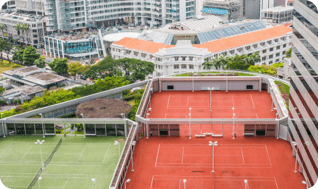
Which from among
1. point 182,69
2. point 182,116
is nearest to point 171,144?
point 182,116

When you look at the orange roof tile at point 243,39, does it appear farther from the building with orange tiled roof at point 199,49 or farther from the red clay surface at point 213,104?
the red clay surface at point 213,104


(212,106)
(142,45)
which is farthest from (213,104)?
(142,45)

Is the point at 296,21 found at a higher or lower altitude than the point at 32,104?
higher

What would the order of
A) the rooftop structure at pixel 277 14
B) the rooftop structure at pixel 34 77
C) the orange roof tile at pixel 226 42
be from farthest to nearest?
the rooftop structure at pixel 277 14 < the orange roof tile at pixel 226 42 < the rooftop structure at pixel 34 77

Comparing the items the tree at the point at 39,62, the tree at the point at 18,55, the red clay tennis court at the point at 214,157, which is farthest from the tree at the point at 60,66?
the red clay tennis court at the point at 214,157

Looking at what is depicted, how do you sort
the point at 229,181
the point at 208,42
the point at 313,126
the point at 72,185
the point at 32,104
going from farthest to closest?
1. the point at 208,42
2. the point at 32,104
3. the point at 72,185
4. the point at 229,181
5. the point at 313,126

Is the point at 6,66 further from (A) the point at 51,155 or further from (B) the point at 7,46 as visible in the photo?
(A) the point at 51,155

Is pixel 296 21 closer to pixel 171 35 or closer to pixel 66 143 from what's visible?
pixel 66 143
